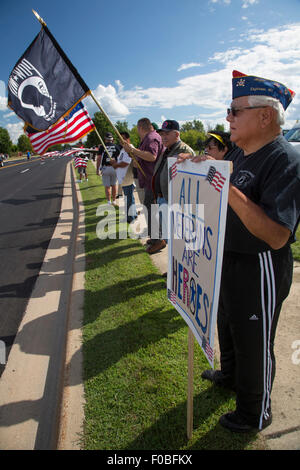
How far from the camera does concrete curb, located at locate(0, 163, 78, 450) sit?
6.30 feet

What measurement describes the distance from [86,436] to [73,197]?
10.0 meters

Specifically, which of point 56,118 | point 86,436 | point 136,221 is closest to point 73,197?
point 136,221

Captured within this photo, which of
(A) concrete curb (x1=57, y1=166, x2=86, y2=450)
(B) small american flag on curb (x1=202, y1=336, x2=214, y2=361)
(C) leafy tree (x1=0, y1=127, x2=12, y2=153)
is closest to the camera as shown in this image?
(B) small american flag on curb (x1=202, y1=336, x2=214, y2=361)

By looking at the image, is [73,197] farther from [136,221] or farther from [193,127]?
[193,127]

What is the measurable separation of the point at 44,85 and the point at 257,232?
3554 mm

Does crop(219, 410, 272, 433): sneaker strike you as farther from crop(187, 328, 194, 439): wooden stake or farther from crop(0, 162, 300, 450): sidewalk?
crop(187, 328, 194, 439): wooden stake

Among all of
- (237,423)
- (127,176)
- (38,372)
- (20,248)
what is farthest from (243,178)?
(20,248)

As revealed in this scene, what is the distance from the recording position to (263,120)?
1.36 meters

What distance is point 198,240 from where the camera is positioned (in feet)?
4.93

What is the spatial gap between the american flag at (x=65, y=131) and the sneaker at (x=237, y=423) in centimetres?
382

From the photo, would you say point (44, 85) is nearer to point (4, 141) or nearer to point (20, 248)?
point (20, 248)

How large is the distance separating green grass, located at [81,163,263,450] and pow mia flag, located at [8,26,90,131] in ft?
7.73

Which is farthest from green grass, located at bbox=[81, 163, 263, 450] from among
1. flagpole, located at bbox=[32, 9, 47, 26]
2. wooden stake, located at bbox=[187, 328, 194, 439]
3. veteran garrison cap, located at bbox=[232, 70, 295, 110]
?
flagpole, located at bbox=[32, 9, 47, 26]

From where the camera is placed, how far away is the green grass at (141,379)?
5.89 feet
